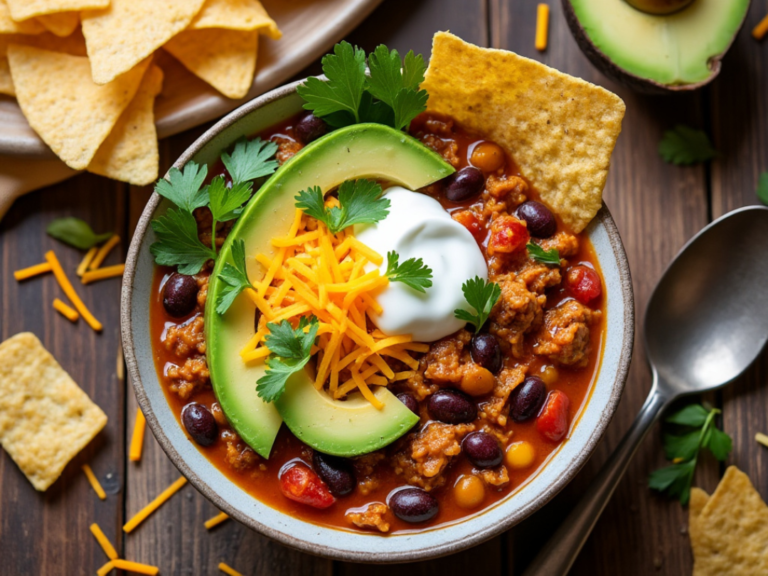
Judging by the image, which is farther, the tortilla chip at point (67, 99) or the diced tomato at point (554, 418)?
the tortilla chip at point (67, 99)

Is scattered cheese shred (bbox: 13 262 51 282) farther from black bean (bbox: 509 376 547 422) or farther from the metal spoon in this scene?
the metal spoon

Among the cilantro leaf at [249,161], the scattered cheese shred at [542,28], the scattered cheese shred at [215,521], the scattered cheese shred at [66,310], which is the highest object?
the scattered cheese shred at [542,28]

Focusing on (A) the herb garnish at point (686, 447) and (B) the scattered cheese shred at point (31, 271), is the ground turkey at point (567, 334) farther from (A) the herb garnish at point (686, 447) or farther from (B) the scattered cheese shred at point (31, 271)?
(B) the scattered cheese shred at point (31, 271)

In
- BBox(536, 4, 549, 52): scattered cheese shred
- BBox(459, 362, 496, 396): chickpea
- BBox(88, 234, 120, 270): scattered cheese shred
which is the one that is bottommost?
BBox(459, 362, 496, 396): chickpea

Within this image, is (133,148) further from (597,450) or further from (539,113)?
A: (597,450)

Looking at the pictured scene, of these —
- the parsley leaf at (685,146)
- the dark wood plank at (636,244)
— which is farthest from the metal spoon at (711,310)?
the parsley leaf at (685,146)

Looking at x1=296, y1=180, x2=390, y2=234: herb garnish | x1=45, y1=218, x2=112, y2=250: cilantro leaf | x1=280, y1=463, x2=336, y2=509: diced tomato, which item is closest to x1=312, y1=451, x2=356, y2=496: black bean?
x1=280, y1=463, x2=336, y2=509: diced tomato
